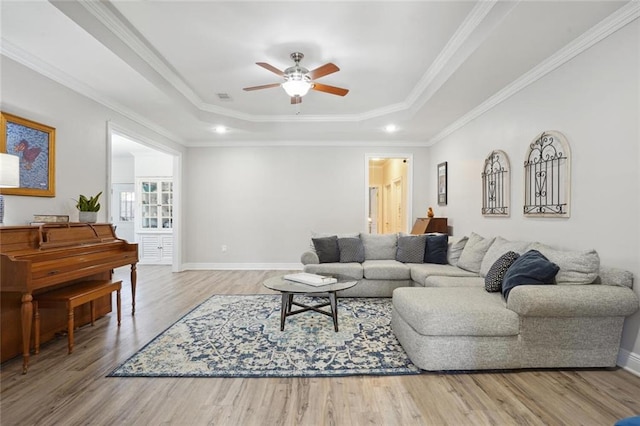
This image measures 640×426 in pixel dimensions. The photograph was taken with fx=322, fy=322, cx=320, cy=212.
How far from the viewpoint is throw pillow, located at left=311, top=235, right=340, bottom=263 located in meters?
4.67

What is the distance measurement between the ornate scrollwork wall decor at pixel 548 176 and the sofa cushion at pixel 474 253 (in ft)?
1.88

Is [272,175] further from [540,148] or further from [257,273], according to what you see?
[540,148]

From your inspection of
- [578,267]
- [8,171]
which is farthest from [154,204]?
[578,267]

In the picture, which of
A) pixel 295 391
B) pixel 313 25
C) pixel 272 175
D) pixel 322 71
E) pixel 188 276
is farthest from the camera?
pixel 272 175

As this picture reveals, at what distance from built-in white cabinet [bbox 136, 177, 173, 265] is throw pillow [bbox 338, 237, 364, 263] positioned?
14.9ft

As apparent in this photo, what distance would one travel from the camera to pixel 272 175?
6.56m

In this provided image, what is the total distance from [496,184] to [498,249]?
3.41ft

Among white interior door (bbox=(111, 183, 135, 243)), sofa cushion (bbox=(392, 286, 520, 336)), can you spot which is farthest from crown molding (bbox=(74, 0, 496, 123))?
white interior door (bbox=(111, 183, 135, 243))

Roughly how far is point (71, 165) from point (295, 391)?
3.39m

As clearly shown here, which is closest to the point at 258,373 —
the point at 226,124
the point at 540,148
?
the point at 540,148

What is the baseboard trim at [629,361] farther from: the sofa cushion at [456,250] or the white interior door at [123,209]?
the white interior door at [123,209]

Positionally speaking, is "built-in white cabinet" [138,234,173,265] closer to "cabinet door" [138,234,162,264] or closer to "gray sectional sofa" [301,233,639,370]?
"cabinet door" [138,234,162,264]

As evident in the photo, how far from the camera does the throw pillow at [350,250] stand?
15.5 feet

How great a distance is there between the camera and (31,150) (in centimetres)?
302
